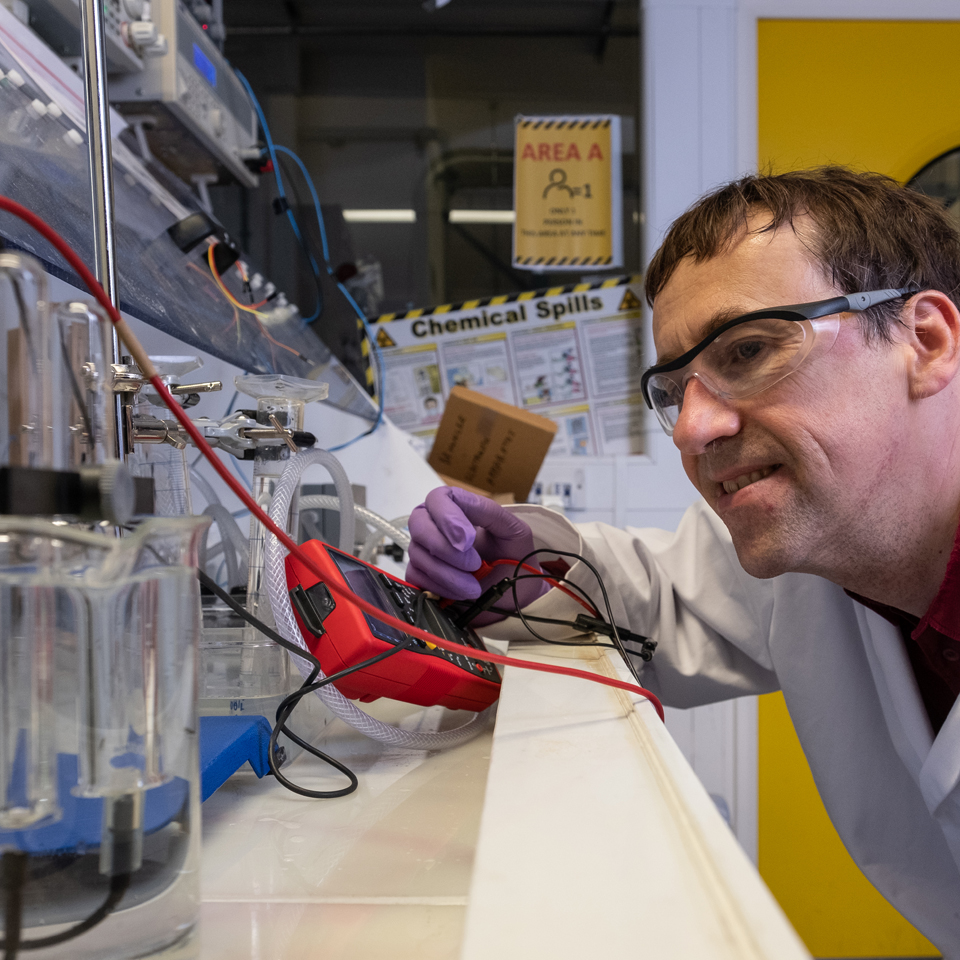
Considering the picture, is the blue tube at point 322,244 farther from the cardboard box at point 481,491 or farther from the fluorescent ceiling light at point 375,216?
the cardboard box at point 481,491

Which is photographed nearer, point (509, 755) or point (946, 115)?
point (509, 755)

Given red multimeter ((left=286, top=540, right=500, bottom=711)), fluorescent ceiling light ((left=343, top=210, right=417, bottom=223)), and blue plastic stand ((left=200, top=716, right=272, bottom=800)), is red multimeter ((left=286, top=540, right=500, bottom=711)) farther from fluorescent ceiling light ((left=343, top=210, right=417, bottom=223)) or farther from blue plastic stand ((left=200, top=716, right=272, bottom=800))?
fluorescent ceiling light ((left=343, top=210, right=417, bottom=223))

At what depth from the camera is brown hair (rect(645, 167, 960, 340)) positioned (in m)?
0.89

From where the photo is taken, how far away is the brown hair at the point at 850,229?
89 centimetres

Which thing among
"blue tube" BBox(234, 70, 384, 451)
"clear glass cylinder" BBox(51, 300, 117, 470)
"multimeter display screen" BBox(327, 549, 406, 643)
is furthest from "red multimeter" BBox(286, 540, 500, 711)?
"blue tube" BBox(234, 70, 384, 451)

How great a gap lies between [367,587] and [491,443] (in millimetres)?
1192

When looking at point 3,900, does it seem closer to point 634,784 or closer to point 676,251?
point 634,784

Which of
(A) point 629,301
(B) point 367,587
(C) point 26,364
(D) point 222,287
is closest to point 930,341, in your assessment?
(B) point 367,587

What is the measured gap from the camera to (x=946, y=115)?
2.60 meters

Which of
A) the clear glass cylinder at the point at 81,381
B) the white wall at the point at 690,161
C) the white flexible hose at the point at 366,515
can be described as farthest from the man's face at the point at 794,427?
the white wall at the point at 690,161

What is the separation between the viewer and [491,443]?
193 centimetres

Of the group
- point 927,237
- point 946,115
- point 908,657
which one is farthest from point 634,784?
point 946,115

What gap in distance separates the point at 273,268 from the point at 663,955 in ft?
8.56

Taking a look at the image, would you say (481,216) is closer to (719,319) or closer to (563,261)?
(563,261)
